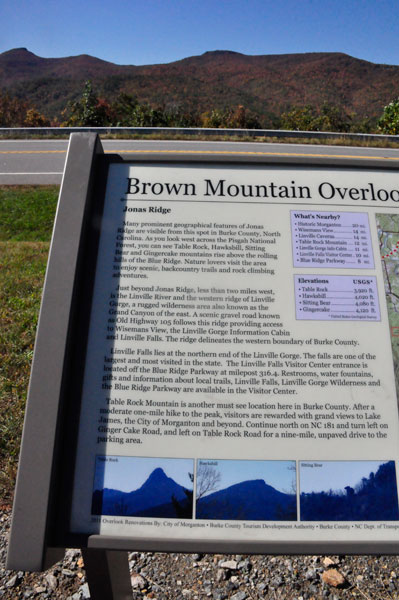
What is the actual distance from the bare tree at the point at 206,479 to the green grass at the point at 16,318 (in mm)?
1573

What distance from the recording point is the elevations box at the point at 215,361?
1.32 metres

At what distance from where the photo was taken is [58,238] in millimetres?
1497

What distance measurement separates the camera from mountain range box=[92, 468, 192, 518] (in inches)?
52.0

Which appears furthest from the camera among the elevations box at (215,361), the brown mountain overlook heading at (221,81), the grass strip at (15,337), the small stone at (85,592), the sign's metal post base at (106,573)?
the brown mountain overlook heading at (221,81)

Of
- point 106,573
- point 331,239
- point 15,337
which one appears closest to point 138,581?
point 106,573

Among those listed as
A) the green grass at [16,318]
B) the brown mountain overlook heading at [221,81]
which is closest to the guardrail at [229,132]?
the green grass at [16,318]

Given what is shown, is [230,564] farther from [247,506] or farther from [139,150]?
[139,150]

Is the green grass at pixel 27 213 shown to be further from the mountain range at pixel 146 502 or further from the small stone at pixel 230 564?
the mountain range at pixel 146 502

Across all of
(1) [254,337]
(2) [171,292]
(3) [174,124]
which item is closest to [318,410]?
(1) [254,337]

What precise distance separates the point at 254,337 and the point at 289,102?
6219 centimetres

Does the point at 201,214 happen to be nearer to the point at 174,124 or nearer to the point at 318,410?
the point at 318,410

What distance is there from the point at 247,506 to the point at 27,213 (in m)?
8.93

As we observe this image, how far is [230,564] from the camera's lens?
85.8 inches

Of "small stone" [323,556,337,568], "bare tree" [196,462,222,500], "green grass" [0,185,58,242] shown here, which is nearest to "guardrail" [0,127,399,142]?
"green grass" [0,185,58,242]
